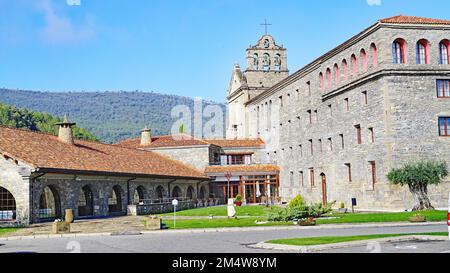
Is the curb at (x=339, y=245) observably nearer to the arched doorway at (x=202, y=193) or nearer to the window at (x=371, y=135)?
the window at (x=371, y=135)

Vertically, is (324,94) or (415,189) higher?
(324,94)

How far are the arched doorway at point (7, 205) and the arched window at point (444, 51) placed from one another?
27963 mm

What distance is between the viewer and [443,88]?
1439 inches

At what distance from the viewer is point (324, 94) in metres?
45.6

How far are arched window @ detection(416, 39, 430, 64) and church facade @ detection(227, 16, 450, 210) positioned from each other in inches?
2.5

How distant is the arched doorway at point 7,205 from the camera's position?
29.4 meters

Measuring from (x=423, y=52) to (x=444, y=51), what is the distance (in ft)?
5.17

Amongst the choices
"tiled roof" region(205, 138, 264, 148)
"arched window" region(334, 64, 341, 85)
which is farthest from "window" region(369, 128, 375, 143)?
"tiled roof" region(205, 138, 264, 148)

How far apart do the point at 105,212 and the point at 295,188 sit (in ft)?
74.4

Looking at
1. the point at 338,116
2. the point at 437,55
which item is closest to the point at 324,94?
the point at 338,116

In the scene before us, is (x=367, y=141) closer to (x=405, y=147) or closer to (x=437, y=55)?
(x=405, y=147)

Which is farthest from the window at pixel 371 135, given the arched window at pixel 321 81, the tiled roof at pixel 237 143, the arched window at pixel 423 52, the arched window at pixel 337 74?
the tiled roof at pixel 237 143

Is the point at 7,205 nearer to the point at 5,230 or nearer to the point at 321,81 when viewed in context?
the point at 5,230

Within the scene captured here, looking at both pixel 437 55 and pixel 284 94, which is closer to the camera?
pixel 437 55
